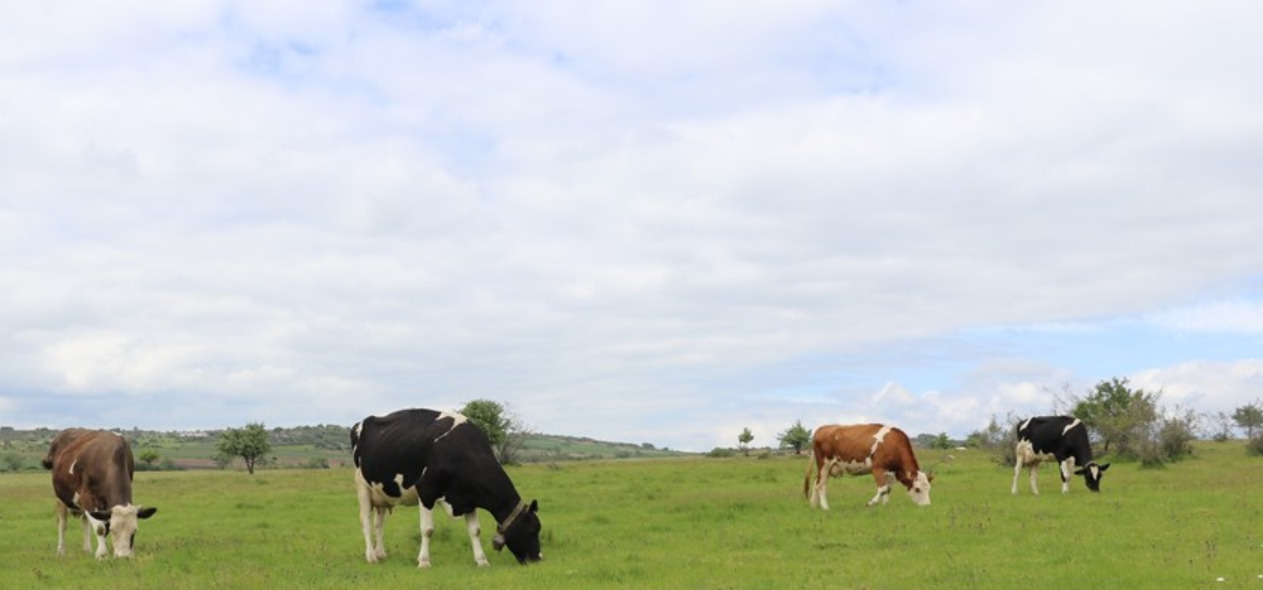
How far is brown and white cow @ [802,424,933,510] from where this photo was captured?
26.3m

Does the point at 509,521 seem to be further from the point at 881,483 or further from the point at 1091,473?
the point at 1091,473

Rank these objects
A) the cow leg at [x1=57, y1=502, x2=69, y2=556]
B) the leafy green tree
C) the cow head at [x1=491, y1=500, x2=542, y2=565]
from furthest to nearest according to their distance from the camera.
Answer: the leafy green tree → the cow leg at [x1=57, y1=502, x2=69, y2=556] → the cow head at [x1=491, y1=500, x2=542, y2=565]

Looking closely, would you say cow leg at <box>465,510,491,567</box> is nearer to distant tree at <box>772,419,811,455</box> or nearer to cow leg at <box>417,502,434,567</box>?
cow leg at <box>417,502,434,567</box>

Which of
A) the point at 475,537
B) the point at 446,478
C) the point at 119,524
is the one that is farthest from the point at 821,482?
the point at 119,524

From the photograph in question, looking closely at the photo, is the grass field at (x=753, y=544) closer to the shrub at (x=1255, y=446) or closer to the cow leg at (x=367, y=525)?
the cow leg at (x=367, y=525)

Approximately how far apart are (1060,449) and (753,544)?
13.7 metres

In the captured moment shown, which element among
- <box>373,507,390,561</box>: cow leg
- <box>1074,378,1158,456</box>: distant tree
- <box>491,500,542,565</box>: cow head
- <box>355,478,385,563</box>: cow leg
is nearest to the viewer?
<box>491,500,542,565</box>: cow head

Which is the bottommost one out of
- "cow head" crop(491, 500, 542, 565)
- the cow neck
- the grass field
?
the grass field

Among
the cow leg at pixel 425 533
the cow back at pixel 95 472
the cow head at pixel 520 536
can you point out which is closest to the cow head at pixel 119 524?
the cow back at pixel 95 472

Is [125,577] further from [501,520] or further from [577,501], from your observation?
[577,501]

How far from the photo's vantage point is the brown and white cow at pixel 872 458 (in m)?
26.3

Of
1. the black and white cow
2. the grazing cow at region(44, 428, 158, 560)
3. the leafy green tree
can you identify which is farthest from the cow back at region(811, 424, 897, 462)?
the leafy green tree

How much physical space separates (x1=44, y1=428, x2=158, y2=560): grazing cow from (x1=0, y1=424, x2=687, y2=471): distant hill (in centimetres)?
2864

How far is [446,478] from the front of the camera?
18438 millimetres
